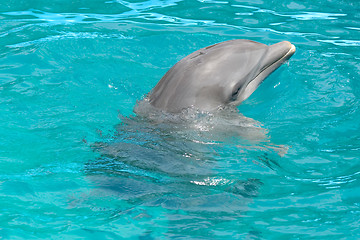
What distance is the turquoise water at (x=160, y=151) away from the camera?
4.67 metres

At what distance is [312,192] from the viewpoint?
5.06 m

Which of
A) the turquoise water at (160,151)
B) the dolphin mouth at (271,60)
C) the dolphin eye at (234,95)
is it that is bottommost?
the turquoise water at (160,151)

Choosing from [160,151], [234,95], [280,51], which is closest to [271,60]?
[280,51]

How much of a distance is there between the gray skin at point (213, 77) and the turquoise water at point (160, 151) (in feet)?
0.82

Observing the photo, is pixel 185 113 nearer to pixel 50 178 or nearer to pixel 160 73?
pixel 50 178

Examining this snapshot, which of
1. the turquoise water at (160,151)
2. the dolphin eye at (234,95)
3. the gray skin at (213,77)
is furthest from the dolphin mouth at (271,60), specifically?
the turquoise water at (160,151)

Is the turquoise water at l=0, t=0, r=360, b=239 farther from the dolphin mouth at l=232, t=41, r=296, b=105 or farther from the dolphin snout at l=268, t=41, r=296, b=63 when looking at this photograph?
the dolphin snout at l=268, t=41, r=296, b=63

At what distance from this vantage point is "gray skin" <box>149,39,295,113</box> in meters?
5.77

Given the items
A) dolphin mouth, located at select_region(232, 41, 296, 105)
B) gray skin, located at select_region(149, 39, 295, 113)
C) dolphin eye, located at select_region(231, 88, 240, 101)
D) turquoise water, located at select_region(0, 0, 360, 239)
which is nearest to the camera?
turquoise water, located at select_region(0, 0, 360, 239)

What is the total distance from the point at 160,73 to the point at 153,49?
1.13m

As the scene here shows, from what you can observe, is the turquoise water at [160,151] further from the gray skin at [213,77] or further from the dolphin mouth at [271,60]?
the dolphin mouth at [271,60]

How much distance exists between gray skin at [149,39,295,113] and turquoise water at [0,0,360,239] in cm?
25

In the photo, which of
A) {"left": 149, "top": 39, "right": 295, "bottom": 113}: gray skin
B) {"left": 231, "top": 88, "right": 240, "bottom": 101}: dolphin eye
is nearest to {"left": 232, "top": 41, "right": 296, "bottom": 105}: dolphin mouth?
{"left": 149, "top": 39, "right": 295, "bottom": 113}: gray skin

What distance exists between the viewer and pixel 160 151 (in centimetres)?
536
